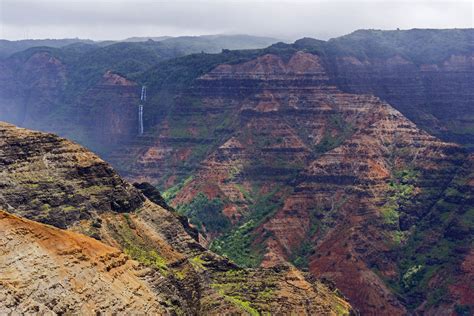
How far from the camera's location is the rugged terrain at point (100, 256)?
340 feet

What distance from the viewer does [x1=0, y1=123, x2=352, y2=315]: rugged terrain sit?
104m

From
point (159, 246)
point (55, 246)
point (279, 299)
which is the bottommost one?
point (279, 299)

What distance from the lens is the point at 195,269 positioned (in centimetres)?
15562

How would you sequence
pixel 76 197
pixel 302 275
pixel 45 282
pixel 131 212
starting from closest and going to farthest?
pixel 45 282, pixel 76 197, pixel 131 212, pixel 302 275

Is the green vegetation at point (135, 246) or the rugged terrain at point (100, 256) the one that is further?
the green vegetation at point (135, 246)

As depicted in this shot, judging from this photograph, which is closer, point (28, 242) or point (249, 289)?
point (28, 242)

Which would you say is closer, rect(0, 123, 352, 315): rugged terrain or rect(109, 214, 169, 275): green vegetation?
rect(0, 123, 352, 315): rugged terrain

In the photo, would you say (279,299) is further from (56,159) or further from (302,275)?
(56,159)

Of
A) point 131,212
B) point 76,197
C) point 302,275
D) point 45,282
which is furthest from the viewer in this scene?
point 302,275

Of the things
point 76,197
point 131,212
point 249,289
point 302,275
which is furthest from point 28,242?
point 302,275

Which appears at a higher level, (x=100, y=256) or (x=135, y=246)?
(x=100, y=256)

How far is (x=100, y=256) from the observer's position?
117312 millimetres

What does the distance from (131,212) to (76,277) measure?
45495mm

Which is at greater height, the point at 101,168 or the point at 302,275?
the point at 101,168
